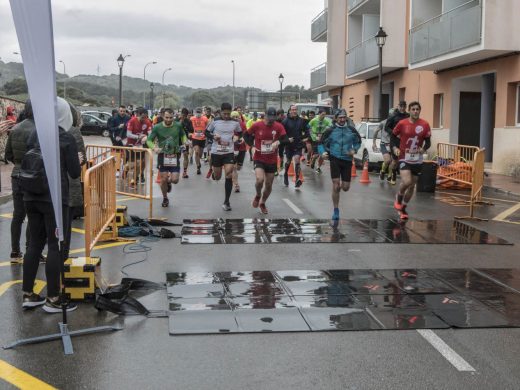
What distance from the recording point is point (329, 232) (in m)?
10.7

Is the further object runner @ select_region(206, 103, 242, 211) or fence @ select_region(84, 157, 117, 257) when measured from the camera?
runner @ select_region(206, 103, 242, 211)

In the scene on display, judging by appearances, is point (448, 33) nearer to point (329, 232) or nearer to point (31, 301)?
point (329, 232)

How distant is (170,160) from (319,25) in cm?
3776

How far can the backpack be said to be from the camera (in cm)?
618

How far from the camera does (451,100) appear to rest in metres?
27.1

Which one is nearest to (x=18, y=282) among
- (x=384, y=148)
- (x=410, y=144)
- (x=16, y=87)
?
(x=410, y=144)

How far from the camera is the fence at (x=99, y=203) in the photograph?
24.1 ft

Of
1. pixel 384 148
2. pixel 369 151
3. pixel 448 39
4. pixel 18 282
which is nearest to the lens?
pixel 18 282

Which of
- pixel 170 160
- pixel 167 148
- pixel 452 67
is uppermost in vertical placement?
pixel 452 67

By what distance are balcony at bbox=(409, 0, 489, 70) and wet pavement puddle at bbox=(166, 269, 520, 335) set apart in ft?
53.7

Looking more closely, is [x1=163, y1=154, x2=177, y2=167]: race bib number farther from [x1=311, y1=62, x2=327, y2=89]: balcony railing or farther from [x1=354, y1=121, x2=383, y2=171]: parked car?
[x1=311, y1=62, x2=327, y2=89]: balcony railing

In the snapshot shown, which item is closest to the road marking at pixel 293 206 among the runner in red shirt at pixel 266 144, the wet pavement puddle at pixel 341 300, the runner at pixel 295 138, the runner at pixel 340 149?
the runner in red shirt at pixel 266 144

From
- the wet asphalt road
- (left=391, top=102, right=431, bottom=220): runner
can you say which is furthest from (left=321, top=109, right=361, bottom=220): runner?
the wet asphalt road

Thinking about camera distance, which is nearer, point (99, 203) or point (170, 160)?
point (99, 203)
